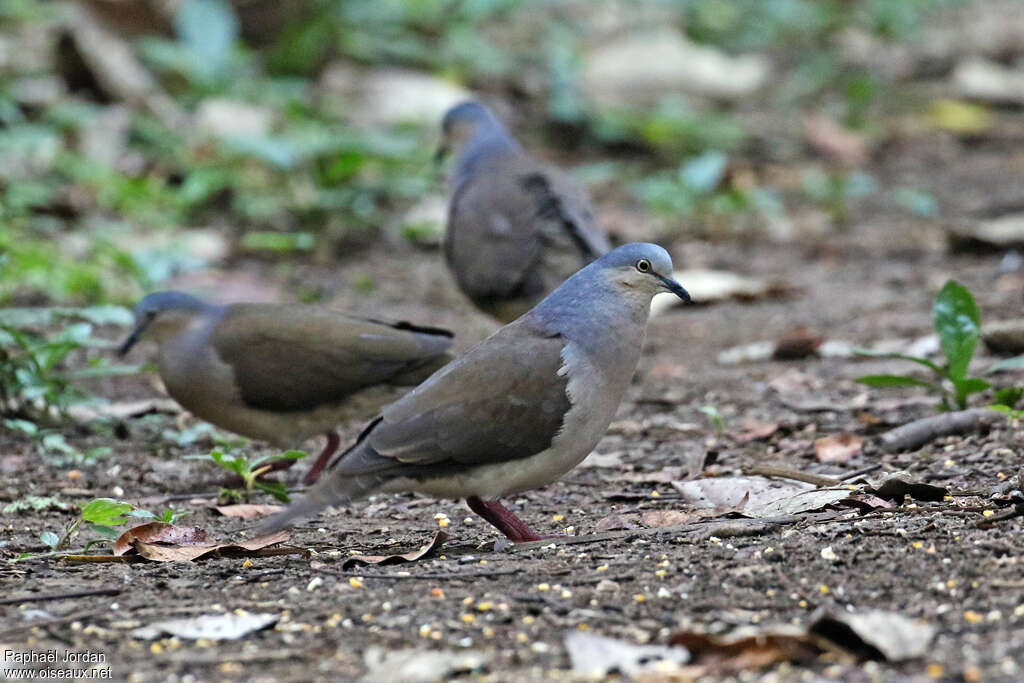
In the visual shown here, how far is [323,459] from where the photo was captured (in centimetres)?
548

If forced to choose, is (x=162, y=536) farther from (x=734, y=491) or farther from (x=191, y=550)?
(x=734, y=491)

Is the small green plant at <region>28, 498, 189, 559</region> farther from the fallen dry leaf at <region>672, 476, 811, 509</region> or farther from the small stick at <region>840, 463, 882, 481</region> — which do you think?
the small stick at <region>840, 463, 882, 481</region>

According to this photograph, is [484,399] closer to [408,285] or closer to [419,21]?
[408,285]

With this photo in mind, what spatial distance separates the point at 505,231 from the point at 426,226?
2.66m

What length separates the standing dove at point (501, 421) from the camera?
398 cm

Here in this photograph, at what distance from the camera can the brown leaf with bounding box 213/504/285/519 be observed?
4.64 meters

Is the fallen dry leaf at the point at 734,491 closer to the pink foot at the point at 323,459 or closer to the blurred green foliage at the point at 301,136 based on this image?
the pink foot at the point at 323,459

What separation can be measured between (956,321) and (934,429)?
450 mm

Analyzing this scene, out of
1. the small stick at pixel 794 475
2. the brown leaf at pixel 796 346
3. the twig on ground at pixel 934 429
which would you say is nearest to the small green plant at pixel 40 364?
the small stick at pixel 794 475

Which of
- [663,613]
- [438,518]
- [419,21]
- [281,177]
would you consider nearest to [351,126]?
[281,177]

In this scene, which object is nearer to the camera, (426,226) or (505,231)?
(505,231)

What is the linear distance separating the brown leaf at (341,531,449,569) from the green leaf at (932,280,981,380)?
2.09m

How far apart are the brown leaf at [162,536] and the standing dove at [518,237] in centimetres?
265

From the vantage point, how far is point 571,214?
21.4 feet
